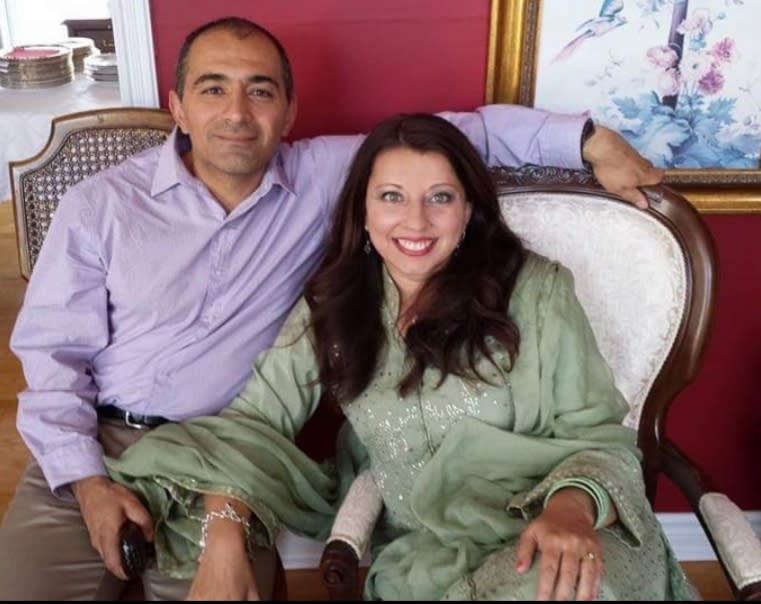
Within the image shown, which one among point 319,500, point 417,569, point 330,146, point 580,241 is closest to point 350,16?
point 330,146

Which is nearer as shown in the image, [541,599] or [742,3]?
[541,599]

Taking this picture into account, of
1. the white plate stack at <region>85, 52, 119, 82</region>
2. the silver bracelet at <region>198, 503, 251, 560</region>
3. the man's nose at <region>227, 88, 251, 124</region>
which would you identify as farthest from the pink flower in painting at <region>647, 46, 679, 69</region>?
the white plate stack at <region>85, 52, 119, 82</region>

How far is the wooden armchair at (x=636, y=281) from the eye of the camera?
153cm

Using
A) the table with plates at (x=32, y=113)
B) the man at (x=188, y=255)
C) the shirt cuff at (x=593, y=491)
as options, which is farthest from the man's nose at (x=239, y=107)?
the table with plates at (x=32, y=113)

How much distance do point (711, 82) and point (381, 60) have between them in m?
0.66

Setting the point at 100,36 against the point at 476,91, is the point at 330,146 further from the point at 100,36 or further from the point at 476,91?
the point at 100,36

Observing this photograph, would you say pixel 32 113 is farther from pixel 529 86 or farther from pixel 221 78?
pixel 529 86

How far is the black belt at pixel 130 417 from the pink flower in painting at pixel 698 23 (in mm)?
1256

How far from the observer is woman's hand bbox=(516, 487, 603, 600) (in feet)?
3.94

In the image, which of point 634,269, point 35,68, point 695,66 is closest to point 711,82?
point 695,66

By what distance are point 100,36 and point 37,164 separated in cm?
289

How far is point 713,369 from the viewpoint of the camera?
6.78ft

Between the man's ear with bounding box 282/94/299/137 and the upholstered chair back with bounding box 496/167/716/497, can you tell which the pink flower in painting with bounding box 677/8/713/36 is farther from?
the man's ear with bounding box 282/94/299/137

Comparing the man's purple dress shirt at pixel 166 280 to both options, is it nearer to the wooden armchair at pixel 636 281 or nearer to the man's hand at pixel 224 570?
the wooden armchair at pixel 636 281
